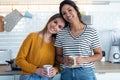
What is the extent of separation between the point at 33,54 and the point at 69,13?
16.5 inches

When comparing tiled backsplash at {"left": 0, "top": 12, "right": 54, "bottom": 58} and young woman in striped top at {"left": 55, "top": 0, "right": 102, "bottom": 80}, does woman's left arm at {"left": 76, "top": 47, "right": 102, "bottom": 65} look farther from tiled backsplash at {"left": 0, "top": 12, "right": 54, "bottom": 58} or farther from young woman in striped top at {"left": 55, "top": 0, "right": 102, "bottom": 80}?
tiled backsplash at {"left": 0, "top": 12, "right": 54, "bottom": 58}

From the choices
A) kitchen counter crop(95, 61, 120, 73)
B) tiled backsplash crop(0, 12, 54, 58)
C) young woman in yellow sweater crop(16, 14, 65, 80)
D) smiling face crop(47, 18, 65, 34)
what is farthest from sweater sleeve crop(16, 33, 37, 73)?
tiled backsplash crop(0, 12, 54, 58)

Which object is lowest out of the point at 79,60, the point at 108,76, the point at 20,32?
the point at 108,76

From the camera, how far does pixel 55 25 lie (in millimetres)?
1968

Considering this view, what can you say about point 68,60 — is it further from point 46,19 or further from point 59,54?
point 46,19

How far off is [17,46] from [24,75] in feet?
3.00

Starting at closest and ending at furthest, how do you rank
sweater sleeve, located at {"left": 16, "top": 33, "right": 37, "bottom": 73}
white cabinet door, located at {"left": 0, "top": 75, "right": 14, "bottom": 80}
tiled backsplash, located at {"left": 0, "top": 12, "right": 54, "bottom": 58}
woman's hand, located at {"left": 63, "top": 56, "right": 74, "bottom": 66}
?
woman's hand, located at {"left": 63, "top": 56, "right": 74, "bottom": 66} < sweater sleeve, located at {"left": 16, "top": 33, "right": 37, "bottom": 73} < white cabinet door, located at {"left": 0, "top": 75, "right": 14, "bottom": 80} < tiled backsplash, located at {"left": 0, "top": 12, "right": 54, "bottom": 58}

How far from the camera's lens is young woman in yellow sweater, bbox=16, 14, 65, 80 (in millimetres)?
1943

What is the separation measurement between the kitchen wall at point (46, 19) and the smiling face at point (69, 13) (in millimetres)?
931

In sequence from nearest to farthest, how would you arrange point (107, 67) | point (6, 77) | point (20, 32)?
point (6, 77)
point (107, 67)
point (20, 32)

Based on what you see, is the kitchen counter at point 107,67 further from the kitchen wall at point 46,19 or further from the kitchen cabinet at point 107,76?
the kitchen wall at point 46,19

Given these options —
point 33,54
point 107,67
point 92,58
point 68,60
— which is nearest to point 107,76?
point 107,67

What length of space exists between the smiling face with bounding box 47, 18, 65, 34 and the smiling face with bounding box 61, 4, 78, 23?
6 cm

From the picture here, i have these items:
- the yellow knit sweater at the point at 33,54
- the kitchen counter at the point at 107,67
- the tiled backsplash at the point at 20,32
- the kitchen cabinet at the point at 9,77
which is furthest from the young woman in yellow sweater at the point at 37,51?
the tiled backsplash at the point at 20,32
